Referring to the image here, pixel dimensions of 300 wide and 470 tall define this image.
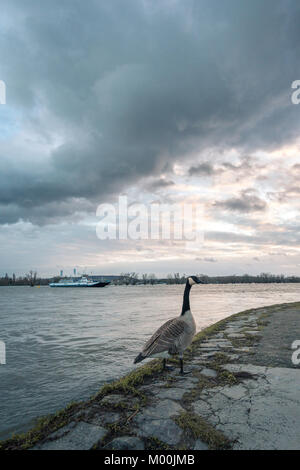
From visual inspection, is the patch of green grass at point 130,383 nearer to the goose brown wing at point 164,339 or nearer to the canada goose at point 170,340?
the canada goose at point 170,340

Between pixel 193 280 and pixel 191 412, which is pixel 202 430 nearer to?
pixel 191 412

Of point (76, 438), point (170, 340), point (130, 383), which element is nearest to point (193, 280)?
point (170, 340)

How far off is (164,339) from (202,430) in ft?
6.70

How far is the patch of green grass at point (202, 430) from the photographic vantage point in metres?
2.94

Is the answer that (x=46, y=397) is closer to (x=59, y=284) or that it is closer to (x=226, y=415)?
(x=226, y=415)

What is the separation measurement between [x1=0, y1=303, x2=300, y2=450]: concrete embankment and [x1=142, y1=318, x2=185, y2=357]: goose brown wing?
0.55 meters

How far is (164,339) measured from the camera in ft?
16.9

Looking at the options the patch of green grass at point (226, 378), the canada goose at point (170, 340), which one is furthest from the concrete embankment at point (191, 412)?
the canada goose at point (170, 340)

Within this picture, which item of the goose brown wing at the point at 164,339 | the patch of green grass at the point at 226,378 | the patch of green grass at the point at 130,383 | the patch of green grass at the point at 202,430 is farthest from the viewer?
the goose brown wing at the point at 164,339

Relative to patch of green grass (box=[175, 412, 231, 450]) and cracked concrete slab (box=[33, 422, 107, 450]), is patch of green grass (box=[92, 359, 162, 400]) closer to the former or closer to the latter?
cracked concrete slab (box=[33, 422, 107, 450])

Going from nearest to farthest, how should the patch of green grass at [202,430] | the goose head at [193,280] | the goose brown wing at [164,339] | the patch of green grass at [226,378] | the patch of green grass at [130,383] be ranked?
the patch of green grass at [202,430] < the patch of green grass at [130,383] < the patch of green grass at [226,378] < the goose brown wing at [164,339] < the goose head at [193,280]

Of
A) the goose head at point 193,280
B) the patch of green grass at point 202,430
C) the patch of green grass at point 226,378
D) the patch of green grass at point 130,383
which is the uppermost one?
the goose head at point 193,280

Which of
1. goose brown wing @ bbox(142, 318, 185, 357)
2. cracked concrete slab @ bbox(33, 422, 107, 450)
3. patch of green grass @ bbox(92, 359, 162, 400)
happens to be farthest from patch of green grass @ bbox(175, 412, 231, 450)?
goose brown wing @ bbox(142, 318, 185, 357)

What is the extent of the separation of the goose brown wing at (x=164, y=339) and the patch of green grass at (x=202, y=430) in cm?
149
